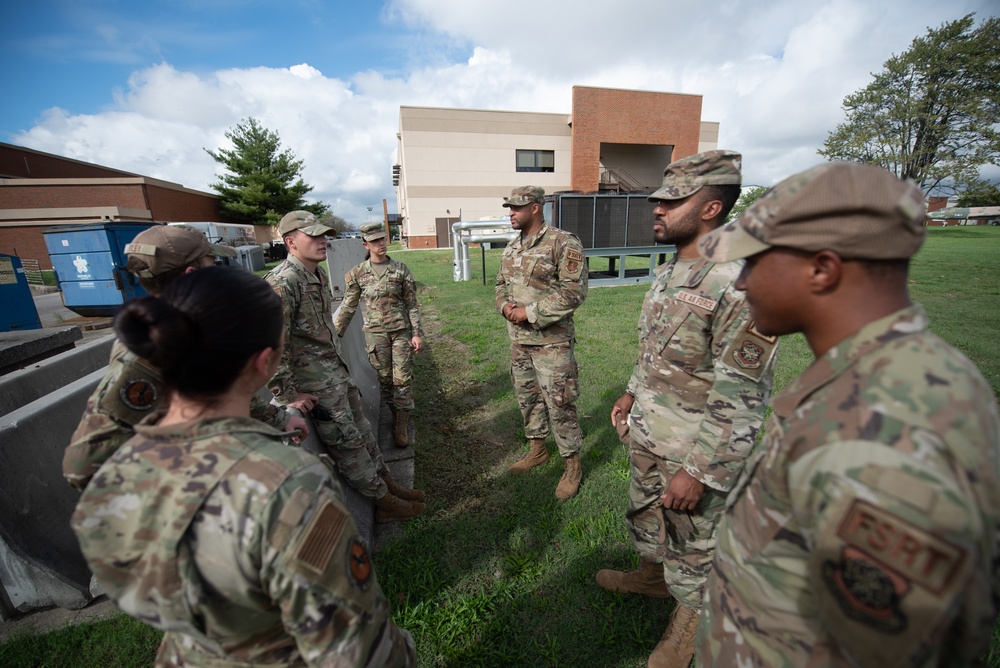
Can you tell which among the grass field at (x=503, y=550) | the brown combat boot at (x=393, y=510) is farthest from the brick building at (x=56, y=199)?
the brown combat boot at (x=393, y=510)

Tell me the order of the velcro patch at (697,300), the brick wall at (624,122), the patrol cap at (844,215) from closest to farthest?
1. the patrol cap at (844,215)
2. the velcro patch at (697,300)
3. the brick wall at (624,122)

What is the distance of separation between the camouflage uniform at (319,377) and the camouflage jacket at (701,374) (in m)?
1.87

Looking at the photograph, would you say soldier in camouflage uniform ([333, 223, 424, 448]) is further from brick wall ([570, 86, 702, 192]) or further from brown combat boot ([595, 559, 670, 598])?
brick wall ([570, 86, 702, 192])

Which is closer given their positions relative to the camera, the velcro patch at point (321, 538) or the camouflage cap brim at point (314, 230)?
the velcro patch at point (321, 538)

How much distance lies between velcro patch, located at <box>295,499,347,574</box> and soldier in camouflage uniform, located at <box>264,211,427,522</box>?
6.74ft

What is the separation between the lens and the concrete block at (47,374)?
2.95 meters

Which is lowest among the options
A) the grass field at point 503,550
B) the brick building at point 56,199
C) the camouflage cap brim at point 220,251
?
the grass field at point 503,550

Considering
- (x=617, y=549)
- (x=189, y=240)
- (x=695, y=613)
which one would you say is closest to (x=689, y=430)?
(x=695, y=613)

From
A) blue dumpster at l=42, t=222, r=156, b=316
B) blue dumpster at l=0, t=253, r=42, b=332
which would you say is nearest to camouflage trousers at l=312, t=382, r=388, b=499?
blue dumpster at l=0, t=253, r=42, b=332

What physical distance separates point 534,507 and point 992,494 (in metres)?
2.80

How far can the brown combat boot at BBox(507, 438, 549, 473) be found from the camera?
12.0ft

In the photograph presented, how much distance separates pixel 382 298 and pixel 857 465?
4111 millimetres

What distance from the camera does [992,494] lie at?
0.66 metres

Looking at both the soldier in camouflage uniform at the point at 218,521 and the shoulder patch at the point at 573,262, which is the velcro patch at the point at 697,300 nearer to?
the shoulder patch at the point at 573,262
